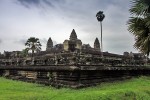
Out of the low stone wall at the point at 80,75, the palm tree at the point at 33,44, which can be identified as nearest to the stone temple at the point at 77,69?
the low stone wall at the point at 80,75

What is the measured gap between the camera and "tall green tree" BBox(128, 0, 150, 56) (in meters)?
15.0

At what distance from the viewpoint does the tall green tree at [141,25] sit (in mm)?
14999

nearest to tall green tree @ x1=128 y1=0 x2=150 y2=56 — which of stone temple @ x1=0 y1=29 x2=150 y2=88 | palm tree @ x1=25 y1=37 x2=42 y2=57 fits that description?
stone temple @ x1=0 y1=29 x2=150 y2=88

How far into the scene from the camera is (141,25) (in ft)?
51.1

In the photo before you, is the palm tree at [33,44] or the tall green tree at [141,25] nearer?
the tall green tree at [141,25]

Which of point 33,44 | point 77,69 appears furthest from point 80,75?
point 33,44

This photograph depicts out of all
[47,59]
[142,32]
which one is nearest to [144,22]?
[142,32]

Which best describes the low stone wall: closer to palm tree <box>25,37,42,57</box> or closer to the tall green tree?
the tall green tree

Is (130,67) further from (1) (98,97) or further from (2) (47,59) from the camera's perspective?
(1) (98,97)

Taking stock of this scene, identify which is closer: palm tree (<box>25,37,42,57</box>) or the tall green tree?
the tall green tree

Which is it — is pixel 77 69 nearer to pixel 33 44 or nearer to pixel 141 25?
pixel 141 25

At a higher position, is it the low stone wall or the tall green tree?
the tall green tree

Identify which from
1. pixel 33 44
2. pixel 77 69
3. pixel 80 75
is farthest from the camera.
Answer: pixel 33 44

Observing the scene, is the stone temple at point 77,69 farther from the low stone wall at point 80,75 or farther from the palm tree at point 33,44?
the palm tree at point 33,44
